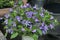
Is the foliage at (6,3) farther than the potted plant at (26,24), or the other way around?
the foliage at (6,3)

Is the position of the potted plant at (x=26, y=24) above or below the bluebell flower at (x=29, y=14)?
below

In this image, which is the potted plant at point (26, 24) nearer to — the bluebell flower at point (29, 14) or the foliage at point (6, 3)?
the bluebell flower at point (29, 14)

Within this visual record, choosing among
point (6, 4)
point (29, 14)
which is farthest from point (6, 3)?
point (29, 14)

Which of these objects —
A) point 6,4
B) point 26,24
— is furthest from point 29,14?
point 6,4

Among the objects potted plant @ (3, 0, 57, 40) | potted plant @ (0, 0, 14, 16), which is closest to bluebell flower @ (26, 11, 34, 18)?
potted plant @ (3, 0, 57, 40)

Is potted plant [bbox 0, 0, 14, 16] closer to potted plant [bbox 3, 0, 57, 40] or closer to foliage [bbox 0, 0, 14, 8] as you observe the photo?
foliage [bbox 0, 0, 14, 8]

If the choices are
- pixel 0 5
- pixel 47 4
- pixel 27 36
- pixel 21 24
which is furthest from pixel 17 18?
pixel 47 4

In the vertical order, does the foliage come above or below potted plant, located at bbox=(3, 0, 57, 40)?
above

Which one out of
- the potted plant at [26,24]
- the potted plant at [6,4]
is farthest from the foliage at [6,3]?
the potted plant at [26,24]

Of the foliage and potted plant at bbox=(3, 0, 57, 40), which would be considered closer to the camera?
potted plant at bbox=(3, 0, 57, 40)

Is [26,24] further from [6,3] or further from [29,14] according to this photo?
[6,3]

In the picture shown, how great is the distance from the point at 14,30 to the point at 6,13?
307 millimetres

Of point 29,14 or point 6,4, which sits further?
point 6,4

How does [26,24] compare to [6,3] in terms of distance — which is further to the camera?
[6,3]
